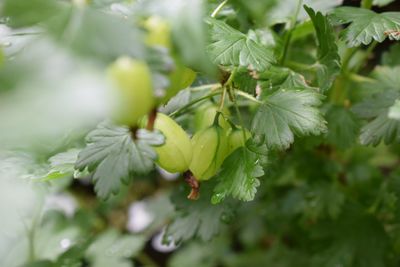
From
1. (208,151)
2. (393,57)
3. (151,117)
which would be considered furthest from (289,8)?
(151,117)

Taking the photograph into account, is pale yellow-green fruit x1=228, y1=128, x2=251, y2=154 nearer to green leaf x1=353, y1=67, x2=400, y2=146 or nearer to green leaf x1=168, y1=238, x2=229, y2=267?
green leaf x1=353, y1=67, x2=400, y2=146

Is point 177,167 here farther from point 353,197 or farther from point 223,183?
point 353,197

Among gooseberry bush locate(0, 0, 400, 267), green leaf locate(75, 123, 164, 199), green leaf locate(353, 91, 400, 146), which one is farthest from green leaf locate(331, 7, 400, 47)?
green leaf locate(75, 123, 164, 199)

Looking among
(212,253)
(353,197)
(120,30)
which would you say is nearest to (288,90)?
(120,30)

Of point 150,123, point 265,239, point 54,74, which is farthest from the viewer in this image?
point 265,239

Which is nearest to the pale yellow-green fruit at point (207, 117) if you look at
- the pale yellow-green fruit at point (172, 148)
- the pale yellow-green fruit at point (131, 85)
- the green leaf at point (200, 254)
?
the pale yellow-green fruit at point (172, 148)
